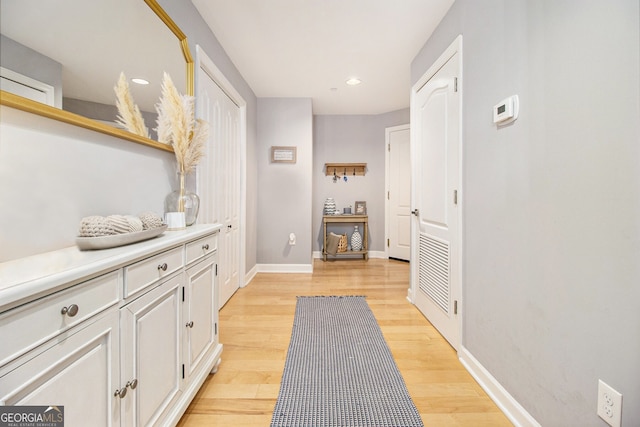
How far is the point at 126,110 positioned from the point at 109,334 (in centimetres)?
103

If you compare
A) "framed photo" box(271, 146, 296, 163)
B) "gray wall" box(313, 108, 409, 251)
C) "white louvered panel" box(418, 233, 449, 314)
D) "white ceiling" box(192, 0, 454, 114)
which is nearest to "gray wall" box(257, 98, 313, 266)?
"framed photo" box(271, 146, 296, 163)

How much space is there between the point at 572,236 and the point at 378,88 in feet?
10.2

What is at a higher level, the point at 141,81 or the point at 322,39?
the point at 322,39

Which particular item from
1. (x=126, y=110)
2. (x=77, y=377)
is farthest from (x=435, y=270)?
(x=126, y=110)

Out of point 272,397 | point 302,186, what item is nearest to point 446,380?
point 272,397

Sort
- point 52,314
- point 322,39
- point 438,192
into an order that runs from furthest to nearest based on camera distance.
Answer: point 322,39, point 438,192, point 52,314

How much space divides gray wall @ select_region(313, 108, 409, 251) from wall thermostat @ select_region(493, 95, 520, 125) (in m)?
3.44

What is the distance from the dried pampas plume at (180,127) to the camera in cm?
146

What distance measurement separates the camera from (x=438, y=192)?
2154 mm

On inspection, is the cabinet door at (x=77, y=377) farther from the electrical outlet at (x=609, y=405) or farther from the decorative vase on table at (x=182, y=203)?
the electrical outlet at (x=609, y=405)

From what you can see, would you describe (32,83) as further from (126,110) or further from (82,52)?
(126,110)

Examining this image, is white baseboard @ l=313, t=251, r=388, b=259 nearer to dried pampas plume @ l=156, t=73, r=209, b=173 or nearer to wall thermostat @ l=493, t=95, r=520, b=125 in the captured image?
dried pampas plume @ l=156, t=73, r=209, b=173

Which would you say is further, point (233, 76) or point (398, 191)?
point (398, 191)

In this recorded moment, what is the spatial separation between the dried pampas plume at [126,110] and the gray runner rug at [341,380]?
5.14 ft
